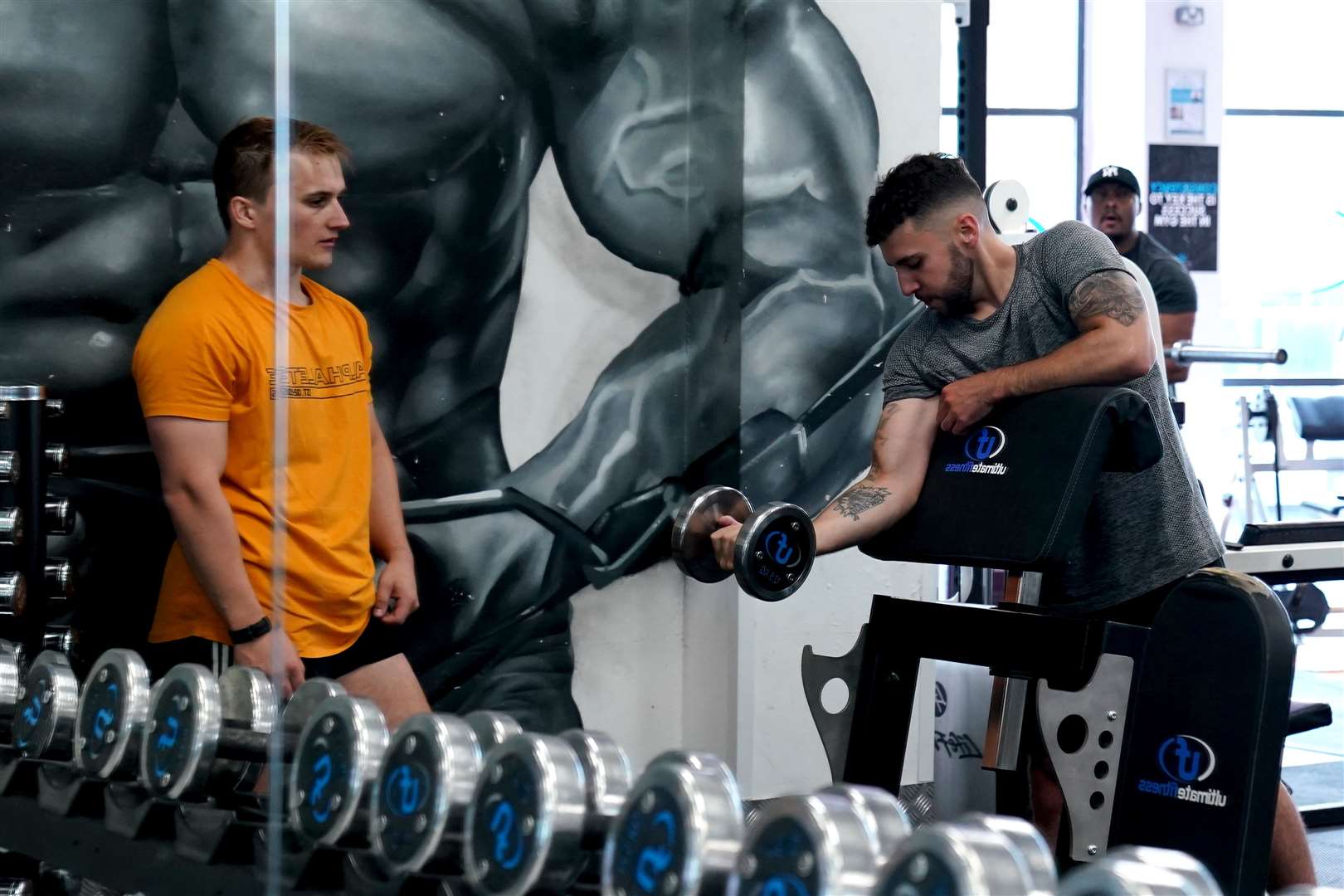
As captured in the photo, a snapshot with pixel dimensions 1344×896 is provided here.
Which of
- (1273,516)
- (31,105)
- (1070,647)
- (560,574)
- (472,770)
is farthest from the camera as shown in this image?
Result: (1273,516)

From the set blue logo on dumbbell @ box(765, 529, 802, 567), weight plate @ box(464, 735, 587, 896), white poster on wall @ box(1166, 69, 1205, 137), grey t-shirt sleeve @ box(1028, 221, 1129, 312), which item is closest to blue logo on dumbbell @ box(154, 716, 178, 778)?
weight plate @ box(464, 735, 587, 896)

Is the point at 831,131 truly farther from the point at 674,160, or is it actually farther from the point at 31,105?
the point at 31,105

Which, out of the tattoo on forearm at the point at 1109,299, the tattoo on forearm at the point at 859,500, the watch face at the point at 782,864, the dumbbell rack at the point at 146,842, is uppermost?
the tattoo on forearm at the point at 1109,299

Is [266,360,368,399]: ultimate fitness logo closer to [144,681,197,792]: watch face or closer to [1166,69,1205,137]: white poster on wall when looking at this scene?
[144,681,197,792]: watch face

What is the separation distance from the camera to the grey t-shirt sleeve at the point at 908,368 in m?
2.47

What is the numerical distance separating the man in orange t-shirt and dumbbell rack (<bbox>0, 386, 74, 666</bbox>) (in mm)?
143

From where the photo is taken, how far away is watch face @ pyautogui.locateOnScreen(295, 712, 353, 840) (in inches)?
50.7

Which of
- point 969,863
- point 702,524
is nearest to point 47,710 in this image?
point 702,524

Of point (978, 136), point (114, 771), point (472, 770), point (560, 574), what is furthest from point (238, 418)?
point (978, 136)

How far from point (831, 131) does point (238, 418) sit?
6.60ft

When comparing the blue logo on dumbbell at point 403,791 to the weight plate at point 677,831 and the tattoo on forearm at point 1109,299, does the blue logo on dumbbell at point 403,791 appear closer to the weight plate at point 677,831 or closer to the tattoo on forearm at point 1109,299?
the weight plate at point 677,831

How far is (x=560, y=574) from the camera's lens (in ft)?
10.9

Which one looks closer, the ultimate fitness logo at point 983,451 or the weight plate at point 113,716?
the weight plate at point 113,716

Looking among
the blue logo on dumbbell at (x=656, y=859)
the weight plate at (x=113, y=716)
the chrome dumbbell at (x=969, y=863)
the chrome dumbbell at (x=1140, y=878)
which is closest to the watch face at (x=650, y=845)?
the blue logo on dumbbell at (x=656, y=859)
